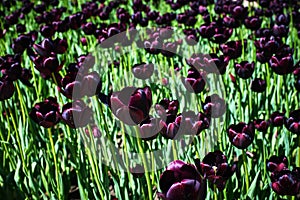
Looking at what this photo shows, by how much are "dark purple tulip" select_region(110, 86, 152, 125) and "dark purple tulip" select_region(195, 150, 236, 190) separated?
25 cm

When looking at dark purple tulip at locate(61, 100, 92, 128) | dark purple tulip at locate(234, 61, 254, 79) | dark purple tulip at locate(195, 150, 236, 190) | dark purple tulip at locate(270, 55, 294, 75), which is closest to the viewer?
dark purple tulip at locate(195, 150, 236, 190)

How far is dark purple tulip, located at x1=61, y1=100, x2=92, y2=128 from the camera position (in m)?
1.56

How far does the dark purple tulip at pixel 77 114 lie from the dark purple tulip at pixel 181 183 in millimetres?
570

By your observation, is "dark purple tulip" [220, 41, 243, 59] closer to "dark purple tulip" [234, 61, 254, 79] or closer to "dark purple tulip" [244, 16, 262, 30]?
"dark purple tulip" [234, 61, 254, 79]

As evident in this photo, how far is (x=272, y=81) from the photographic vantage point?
10.1 ft

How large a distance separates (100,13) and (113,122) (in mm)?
1814

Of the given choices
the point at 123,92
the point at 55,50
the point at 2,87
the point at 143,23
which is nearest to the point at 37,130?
the point at 55,50

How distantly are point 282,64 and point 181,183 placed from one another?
1439 millimetres

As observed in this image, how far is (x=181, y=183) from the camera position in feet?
3.44

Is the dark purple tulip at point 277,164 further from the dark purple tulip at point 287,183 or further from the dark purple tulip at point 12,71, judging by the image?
the dark purple tulip at point 12,71

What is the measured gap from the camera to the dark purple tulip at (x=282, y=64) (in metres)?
2.26

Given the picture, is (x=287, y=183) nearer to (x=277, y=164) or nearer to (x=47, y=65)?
(x=277, y=164)

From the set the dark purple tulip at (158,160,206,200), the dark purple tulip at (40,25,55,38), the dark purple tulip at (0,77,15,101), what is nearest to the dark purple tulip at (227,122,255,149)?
the dark purple tulip at (158,160,206,200)

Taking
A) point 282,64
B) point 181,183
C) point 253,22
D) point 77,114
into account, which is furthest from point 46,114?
point 253,22
